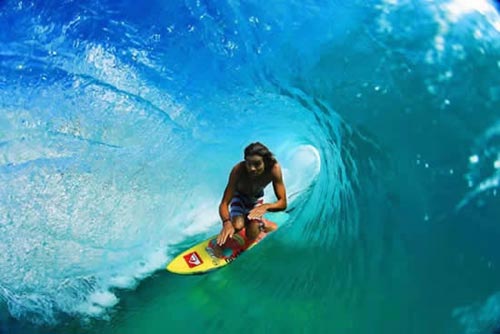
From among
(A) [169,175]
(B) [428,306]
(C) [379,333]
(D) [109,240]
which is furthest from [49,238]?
(B) [428,306]

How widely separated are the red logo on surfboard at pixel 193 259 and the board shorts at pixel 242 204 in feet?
2.24

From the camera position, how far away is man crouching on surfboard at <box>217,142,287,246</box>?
5160 millimetres

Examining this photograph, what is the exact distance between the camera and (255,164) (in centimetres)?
514

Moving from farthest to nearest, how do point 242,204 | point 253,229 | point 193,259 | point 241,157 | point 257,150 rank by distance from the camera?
point 241,157 < point 193,259 < point 253,229 < point 242,204 < point 257,150

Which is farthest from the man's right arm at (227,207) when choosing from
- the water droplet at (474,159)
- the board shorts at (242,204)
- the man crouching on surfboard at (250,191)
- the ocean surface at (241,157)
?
the water droplet at (474,159)

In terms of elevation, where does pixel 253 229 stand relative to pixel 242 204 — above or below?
below

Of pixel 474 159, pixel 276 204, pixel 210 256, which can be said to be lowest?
pixel 474 159

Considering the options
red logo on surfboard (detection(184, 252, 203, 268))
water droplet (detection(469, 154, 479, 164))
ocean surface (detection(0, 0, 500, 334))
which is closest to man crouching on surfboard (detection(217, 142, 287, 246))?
red logo on surfboard (detection(184, 252, 203, 268))

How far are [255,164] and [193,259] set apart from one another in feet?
5.32

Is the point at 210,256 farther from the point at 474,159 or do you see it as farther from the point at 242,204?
the point at 474,159

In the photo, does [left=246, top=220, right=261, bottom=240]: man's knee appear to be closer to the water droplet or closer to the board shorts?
the board shorts

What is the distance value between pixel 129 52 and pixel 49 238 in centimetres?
234

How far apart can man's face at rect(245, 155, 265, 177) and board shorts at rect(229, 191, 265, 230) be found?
23.5 inches

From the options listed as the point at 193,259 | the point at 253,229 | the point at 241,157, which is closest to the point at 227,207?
the point at 253,229
